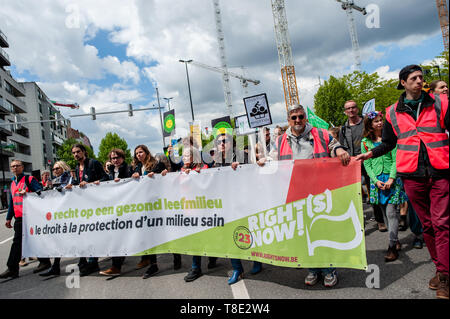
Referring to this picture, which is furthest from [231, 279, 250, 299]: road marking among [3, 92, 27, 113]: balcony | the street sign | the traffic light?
[3, 92, 27, 113]: balcony

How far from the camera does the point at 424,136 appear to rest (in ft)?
10.6

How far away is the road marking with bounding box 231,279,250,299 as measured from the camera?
3.62m

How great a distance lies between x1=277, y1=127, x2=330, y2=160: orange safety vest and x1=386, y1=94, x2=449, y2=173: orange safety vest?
2.48 feet

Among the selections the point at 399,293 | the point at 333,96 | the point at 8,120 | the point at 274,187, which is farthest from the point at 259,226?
the point at 8,120

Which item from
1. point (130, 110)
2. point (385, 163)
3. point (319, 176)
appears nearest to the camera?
point (319, 176)

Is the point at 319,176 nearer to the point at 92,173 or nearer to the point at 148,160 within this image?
the point at 148,160

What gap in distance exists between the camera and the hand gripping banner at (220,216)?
359 cm

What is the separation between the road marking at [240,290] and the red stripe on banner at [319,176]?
116 cm

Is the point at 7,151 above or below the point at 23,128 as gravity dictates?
below

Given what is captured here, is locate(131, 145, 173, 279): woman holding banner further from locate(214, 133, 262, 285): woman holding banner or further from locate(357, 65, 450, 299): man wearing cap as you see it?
locate(357, 65, 450, 299): man wearing cap

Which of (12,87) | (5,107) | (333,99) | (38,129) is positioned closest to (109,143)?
(38,129)

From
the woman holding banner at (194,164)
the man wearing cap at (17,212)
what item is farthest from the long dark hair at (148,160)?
the man wearing cap at (17,212)

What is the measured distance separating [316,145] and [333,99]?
35338 mm
